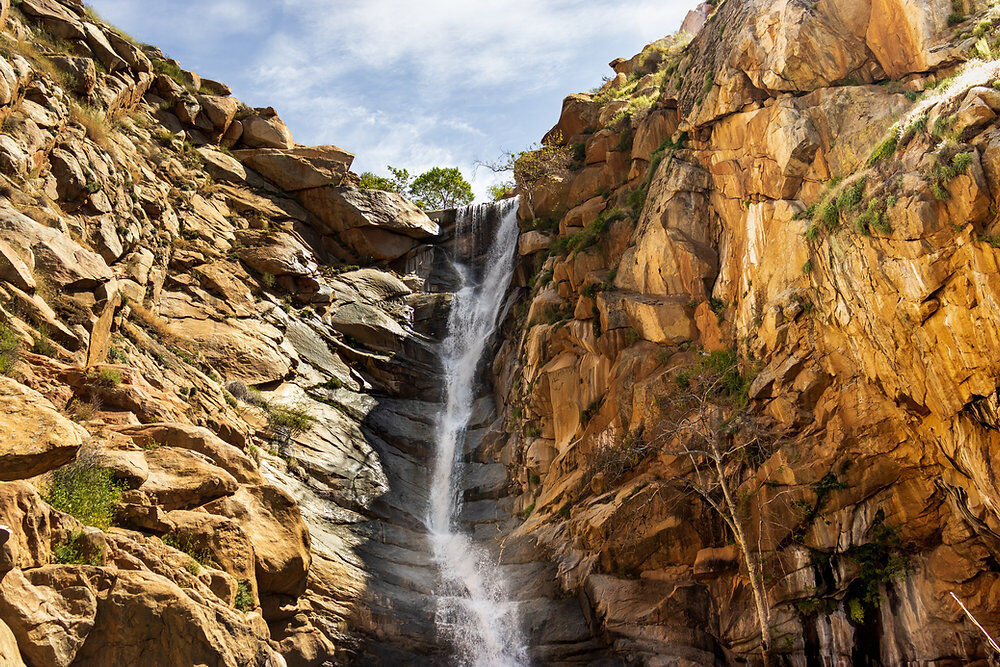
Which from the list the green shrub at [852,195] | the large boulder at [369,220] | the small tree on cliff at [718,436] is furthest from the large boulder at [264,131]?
the green shrub at [852,195]

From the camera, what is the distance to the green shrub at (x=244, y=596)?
14147 mm

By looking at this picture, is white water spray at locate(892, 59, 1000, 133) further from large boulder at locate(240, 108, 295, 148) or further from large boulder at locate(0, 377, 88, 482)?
large boulder at locate(240, 108, 295, 148)

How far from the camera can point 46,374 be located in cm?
1402

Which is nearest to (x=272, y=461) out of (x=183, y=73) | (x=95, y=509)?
(x=95, y=509)

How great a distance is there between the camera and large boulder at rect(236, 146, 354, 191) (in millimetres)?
38656

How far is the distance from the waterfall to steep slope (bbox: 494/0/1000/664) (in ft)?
8.46

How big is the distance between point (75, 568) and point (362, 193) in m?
33.7

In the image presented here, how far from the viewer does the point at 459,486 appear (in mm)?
28594

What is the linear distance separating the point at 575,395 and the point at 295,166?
76.1ft

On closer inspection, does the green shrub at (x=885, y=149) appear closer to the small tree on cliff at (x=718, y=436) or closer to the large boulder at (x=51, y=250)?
the small tree on cliff at (x=718, y=436)

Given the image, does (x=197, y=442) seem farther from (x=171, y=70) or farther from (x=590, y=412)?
(x=171, y=70)

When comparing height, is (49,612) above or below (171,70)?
below

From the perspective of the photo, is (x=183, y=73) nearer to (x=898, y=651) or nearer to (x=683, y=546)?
(x=683, y=546)

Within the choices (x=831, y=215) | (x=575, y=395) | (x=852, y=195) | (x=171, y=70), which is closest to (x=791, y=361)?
(x=831, y=215)
